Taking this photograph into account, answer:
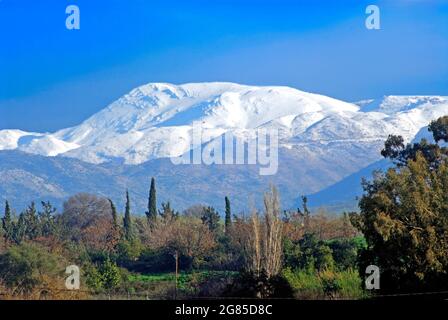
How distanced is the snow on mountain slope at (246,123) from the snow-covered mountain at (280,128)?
0.50 feet

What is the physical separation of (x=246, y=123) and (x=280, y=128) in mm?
34403

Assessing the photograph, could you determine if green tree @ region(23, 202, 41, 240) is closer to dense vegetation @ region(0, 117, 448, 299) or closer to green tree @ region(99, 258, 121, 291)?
dense vegetation @ region(0, 117, 448, 299)

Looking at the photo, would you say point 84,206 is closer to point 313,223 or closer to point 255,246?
point 313,223

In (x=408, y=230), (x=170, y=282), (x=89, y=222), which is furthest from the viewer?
(x=89, y=222)

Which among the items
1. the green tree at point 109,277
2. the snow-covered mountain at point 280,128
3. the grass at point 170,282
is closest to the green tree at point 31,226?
the grass at point 170,282

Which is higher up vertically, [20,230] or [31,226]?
[31,226]

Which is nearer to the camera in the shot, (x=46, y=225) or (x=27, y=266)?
(x=27, y=266)

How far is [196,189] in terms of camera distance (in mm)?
122625

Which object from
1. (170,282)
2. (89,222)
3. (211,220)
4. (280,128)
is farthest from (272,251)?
(280,128)

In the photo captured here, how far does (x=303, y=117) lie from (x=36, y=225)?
122580 mm

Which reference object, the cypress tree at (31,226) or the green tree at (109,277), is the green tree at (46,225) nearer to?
the cypress tree at (31,226)

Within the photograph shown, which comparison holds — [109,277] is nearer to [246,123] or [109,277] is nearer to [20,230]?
[20,230]

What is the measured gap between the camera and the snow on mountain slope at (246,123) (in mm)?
138950

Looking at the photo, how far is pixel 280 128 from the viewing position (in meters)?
149
